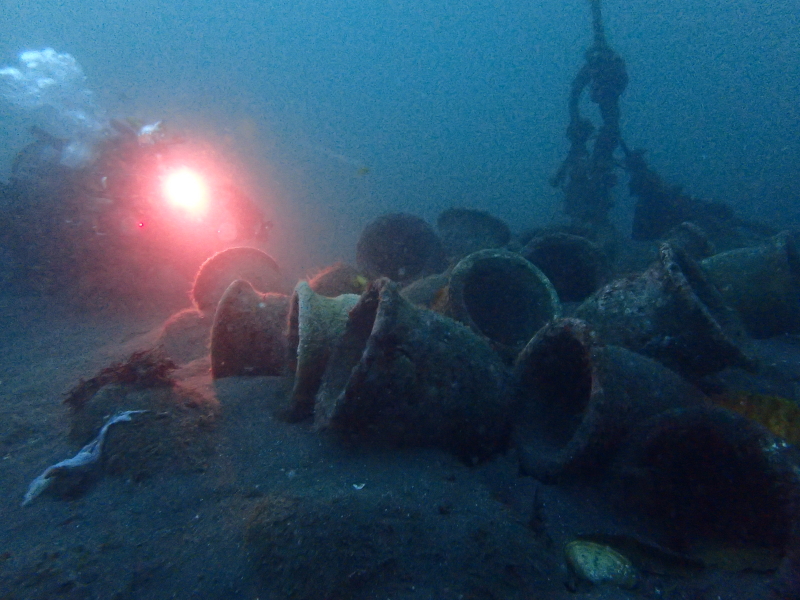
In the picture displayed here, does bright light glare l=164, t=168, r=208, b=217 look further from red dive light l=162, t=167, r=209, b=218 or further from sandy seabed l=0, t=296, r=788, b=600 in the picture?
sandy seabed l=0, t=296, r=788, b=600

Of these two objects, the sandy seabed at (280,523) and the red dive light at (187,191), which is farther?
the red dive light at (187,191)

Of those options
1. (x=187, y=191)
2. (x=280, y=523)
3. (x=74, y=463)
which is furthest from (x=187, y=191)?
(x=280, y=523)

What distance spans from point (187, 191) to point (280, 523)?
39.0 ft

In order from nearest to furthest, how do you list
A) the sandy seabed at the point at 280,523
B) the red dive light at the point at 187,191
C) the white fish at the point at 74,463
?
1. the sandy seabed at the point at 280,523
2. the white fish at the point at 74,463
3. the red dive light at the point at 187,191

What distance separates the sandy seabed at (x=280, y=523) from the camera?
2.35m

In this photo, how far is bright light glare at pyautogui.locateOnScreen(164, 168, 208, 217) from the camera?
1134 centimetres

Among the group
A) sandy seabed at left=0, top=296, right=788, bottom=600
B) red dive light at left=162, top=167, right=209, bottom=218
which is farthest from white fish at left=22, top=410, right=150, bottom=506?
red dive light at left=162, top=167, right=209, bottom=218

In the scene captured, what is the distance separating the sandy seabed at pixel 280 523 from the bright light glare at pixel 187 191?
338 inches

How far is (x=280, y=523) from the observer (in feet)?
8.54

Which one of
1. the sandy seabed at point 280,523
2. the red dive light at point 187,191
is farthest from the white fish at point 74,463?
the red dive light at point 187,191

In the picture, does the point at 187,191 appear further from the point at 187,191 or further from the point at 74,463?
the point at 74,463

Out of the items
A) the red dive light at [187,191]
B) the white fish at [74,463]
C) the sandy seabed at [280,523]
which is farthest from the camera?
the red dive light at [187,191]

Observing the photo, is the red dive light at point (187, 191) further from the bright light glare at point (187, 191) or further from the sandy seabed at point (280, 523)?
the sandy seabed at point (280, 523)

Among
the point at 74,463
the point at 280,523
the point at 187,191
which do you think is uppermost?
the point at 187,191
